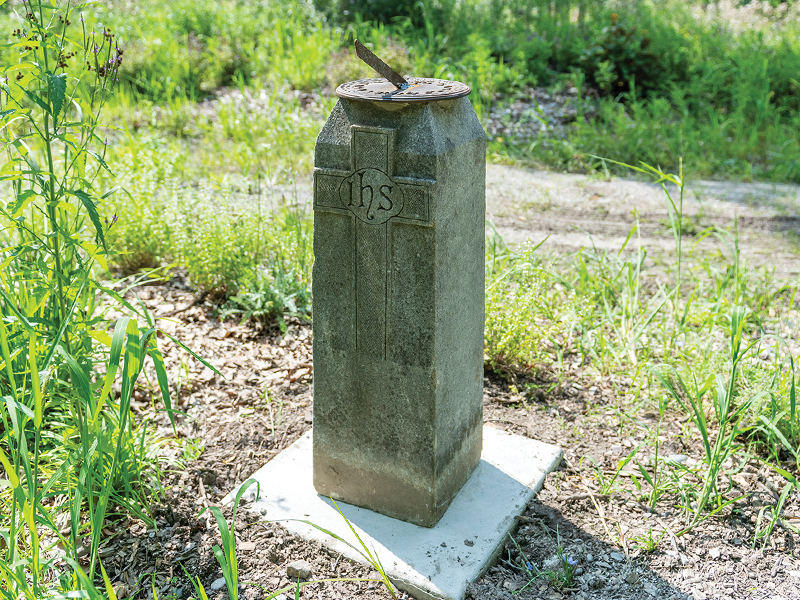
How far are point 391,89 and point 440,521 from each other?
137 centimetres

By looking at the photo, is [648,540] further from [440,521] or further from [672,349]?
[672,349]

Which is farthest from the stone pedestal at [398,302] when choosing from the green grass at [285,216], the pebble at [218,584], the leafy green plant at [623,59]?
the leafy green plant at [623,59]

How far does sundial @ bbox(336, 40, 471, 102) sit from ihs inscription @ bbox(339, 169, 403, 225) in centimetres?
21

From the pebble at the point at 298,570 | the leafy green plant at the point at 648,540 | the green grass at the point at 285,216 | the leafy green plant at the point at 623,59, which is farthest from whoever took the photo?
the leafy green plant at the point at 623,59

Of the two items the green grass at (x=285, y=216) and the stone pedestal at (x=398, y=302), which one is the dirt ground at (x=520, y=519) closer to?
the green grass at (x=285, y=216)

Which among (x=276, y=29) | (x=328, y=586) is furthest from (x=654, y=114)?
(x=328, y=586)

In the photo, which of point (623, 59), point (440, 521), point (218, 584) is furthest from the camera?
point (623, 59)

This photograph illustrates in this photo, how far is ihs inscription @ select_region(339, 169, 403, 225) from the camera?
2158 mm

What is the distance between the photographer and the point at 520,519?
8.50 feet

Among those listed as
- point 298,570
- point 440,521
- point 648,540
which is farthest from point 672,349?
point 298,570

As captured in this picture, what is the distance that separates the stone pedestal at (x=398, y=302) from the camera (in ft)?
7.03

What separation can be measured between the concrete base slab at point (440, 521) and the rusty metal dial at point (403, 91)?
52.0 inches

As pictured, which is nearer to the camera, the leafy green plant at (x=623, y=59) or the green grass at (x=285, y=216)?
the green grass at (x=285, y=216)

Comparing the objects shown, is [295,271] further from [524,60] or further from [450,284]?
[524,60]
